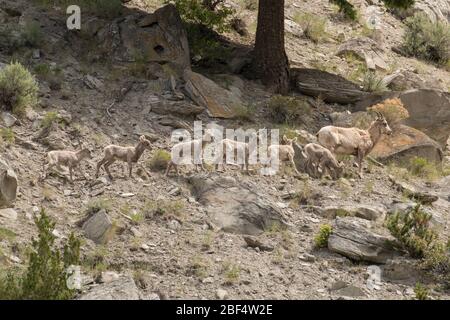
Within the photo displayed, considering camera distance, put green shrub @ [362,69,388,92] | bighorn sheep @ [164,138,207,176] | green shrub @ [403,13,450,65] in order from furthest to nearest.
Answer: green shrub @ [403,13,450,65] → green shrub @ [362,69,388,92] → bighorn sheep @ [164,138,207,176]

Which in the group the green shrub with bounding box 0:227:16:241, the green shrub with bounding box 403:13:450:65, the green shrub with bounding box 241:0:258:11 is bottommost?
the green shrub with bounding box 0:227:16:241

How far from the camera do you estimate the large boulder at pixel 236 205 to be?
1259 centimetres

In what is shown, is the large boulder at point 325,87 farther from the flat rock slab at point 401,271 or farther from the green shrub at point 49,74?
the flat rock slab at point 401,271

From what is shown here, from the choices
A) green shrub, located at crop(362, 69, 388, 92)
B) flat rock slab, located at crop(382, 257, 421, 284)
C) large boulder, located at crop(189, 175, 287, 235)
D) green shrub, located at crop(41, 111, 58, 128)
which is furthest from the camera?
green shrub, located at crop(362, 69, 388, 92)

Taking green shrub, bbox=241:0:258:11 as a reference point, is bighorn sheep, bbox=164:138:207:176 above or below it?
below

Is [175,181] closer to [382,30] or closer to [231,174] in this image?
[231,174]

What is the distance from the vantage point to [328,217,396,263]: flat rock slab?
12.0 m

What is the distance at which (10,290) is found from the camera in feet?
32.0

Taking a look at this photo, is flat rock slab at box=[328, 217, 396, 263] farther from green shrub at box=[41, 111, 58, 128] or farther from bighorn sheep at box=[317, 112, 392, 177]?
green shrub at box=[41, 111, 58, 128]

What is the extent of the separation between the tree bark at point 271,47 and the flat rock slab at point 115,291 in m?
9.02

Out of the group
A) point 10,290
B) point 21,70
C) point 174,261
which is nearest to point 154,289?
point 174,261

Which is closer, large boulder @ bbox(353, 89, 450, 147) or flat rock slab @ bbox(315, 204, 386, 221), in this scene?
flat rock slab @ bbox(315, 204, 386, 221)

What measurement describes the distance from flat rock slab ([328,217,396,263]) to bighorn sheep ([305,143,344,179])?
271 cm

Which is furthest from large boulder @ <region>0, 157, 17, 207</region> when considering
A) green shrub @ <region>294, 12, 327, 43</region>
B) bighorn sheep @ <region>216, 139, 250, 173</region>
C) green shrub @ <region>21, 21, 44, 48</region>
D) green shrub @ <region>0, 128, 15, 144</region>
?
green shrub @ <region>294, 12, 327, 43</region>
